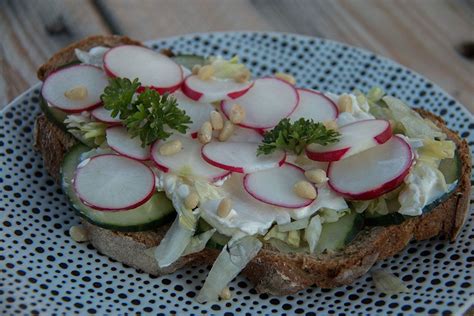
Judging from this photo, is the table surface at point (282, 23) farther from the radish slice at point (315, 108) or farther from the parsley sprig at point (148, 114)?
the parsley sprig at point (148, 114)

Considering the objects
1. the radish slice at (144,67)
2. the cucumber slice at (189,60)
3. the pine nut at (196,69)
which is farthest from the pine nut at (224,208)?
the cucumber slice at (189,60)

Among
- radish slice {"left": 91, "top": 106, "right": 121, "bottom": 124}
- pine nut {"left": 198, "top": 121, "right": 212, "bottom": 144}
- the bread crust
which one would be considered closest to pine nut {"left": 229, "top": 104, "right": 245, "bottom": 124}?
pine nut {"left": 198, "top": 121, "right": 212, "bottom": 144}

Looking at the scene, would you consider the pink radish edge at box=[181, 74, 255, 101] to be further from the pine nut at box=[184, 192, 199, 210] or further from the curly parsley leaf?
the pine nut at box=[184, 192, 199, 210]

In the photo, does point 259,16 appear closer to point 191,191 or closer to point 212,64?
point 212,64

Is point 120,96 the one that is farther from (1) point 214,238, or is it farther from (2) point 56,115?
(1) point 214,238

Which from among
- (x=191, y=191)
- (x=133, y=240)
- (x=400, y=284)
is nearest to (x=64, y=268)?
(x=133, y=240)

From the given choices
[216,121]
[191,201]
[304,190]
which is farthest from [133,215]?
[304,190]

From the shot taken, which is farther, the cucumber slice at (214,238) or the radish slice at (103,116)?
the radish slice at (103,116)
